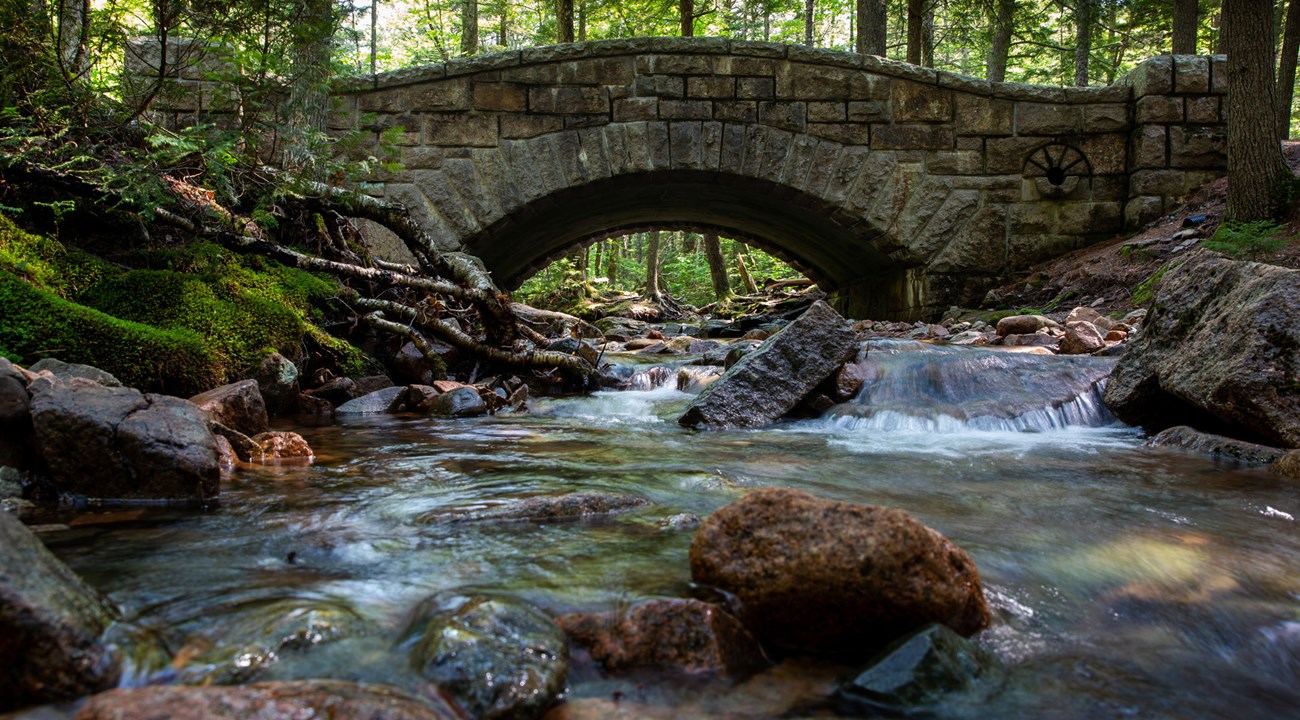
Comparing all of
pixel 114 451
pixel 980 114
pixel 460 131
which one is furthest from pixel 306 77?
pixel 980 114

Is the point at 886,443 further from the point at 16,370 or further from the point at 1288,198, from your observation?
the point at 1288,198

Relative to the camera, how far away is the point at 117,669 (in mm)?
1228

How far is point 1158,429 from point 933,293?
5233mm

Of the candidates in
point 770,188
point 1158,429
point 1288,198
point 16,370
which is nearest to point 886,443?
point 1158,429

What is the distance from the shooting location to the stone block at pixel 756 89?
8.70 metres

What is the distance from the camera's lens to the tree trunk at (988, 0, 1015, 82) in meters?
12.9

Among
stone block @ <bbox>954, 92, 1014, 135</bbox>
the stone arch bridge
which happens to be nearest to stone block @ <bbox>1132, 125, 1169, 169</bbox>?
the stone arch bridge

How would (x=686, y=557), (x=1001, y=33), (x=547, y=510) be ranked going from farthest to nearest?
(x=1001, y=33)
(x=547, y=510)
(x=686, y=557)

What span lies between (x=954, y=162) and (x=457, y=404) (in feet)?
22.7

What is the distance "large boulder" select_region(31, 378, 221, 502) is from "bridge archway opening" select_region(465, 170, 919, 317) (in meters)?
6.49

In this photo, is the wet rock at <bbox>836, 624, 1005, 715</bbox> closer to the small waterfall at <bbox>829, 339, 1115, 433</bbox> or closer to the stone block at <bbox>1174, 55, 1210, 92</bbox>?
the small waterfall at <bbox>829, 339, 1115, 433</bbox>

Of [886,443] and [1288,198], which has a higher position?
[1288,198]

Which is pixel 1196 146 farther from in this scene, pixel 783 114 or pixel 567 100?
pixel 567 100

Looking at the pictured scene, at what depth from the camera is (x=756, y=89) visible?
344 inches
